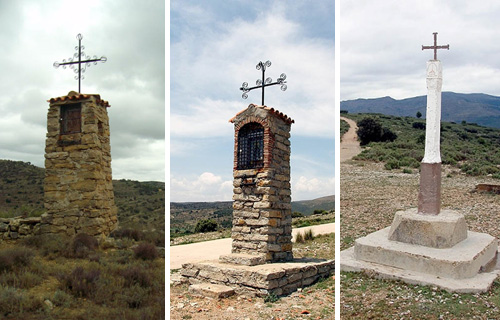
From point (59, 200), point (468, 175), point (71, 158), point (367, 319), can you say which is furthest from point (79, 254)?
point (468, 175)

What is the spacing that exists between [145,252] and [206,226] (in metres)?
12.0

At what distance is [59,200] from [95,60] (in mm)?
2146

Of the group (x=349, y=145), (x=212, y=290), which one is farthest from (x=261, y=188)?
(x=349, y=145)

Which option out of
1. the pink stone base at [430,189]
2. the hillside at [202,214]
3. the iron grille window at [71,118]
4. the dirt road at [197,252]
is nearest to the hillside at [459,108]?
the hillside at [202,214]

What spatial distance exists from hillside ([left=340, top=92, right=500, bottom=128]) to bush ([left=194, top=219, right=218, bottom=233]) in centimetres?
2605

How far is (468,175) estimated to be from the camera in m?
15.9

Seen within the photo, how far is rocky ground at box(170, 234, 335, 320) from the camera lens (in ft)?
16.4

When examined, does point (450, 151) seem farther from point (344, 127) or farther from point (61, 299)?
point (61, 299)

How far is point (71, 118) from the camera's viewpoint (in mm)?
6117

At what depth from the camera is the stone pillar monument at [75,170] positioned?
589 cm

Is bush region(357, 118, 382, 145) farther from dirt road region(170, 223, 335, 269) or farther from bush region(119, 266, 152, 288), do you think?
bush region(119, 266, 152, 288)

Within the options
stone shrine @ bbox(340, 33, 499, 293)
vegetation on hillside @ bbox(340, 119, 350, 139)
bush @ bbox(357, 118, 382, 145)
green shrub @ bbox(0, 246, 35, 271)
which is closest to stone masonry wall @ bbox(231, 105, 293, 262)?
stone shrine @ bbox(340, 33, 499, 293)

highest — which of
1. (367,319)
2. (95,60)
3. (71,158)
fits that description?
(95,60)

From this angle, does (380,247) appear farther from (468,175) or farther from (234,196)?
→ (468,175)
